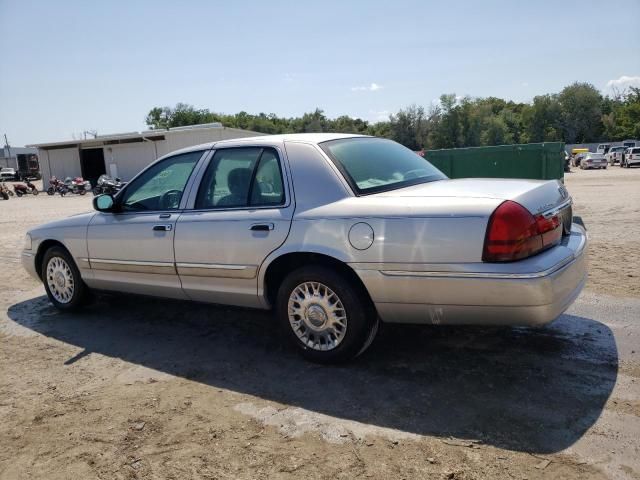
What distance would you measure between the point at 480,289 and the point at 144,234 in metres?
2.93

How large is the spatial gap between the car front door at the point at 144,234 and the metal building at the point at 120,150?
95.4 ft

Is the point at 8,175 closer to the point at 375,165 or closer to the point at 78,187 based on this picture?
the point at 78,187

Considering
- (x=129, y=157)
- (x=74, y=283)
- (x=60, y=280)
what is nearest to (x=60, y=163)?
(x=129, y=157)

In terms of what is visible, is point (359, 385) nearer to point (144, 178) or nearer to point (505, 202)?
point (505, 202)

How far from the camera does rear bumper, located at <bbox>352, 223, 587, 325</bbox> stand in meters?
3.06

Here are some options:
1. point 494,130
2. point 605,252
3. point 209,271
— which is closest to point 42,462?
point 209,271

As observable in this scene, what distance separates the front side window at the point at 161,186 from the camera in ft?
15.1

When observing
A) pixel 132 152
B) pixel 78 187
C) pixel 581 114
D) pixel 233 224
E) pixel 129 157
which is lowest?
pixel 233 224

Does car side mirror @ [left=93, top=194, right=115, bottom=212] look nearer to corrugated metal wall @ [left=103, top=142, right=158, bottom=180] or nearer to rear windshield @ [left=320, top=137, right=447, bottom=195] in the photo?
rear windshield @ [left=320, top=137, right=447, bottom=195]

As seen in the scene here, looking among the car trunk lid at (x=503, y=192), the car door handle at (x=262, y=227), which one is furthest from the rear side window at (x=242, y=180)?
the car trunk lid at (x=503, y=192)

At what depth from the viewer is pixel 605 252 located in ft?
23.4

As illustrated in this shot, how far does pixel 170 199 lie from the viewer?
4664 mm

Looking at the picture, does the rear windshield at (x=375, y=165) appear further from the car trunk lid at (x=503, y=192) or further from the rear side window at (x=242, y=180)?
the rear side window at (x=242, y=180)

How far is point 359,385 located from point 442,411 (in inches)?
23.9
